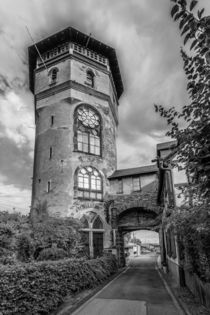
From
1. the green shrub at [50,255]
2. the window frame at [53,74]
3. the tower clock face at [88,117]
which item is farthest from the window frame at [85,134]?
the green shrub at [50,255]

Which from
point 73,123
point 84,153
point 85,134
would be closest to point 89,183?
point 84,153

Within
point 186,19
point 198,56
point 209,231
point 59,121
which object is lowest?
point 209,231

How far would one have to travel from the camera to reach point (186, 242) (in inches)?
339

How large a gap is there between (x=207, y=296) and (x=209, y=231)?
276 cm

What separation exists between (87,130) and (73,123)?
1.82 meters

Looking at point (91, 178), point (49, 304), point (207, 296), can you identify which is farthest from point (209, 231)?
point (91, 178)


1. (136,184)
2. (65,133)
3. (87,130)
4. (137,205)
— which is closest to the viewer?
(137,205)

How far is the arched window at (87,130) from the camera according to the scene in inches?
976

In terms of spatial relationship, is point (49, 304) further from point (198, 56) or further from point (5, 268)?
point (198, 56)

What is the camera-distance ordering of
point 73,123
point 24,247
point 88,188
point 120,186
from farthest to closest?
point 73,123, point 120,186, point 88,188, point 24,247

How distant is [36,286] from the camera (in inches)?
281

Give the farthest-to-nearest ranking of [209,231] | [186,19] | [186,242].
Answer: [186,242]
[209,231]
[186,19]

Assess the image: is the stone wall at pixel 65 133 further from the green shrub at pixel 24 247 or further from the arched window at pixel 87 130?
the green shrub at pixel 24 247

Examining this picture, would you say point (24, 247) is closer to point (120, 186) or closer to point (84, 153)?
point (84, 153)
